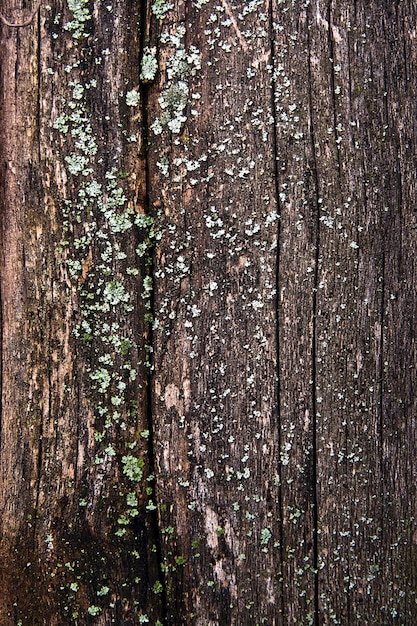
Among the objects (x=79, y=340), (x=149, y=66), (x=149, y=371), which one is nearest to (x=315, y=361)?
(x=149, y=371)

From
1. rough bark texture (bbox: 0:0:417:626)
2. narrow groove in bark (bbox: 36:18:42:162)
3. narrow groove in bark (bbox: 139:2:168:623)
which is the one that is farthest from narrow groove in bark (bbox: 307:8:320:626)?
narrow groove in bark (bbox: 36:18:42:162)

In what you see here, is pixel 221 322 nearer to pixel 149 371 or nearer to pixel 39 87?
pixel 149 371

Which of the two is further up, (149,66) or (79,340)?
(149,66)

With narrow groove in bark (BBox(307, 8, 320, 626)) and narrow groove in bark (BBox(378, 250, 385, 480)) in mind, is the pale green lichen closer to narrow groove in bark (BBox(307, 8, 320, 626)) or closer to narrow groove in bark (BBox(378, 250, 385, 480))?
narrow groove in bark (BBox(307, 8, 320, 626))

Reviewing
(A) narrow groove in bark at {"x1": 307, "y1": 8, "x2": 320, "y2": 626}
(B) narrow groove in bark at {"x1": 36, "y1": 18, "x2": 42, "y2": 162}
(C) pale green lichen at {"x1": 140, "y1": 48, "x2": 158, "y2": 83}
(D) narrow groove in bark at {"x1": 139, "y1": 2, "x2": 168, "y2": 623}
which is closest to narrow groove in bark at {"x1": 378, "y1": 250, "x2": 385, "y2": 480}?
(A) narrow groove in bark at {"x1": 307, "y1": 8, "x2": 320, "y2": 626}

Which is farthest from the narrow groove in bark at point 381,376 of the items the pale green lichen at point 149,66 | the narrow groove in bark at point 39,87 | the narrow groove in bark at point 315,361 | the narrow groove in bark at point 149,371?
the narrow groove in bark at point 39,87

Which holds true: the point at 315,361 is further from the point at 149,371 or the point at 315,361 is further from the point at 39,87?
the point at 39,87

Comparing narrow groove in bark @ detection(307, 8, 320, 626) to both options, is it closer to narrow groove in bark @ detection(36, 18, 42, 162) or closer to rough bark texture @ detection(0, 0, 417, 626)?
rough bark texture @ detection(0, 0, 417, 626)

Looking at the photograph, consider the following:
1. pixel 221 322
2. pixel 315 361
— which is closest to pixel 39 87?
pixel 221 322


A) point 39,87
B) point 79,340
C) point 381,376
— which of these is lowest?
point 381,376

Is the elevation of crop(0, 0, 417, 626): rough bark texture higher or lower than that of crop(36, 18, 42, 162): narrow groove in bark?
lower

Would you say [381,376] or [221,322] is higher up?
[221,322]
